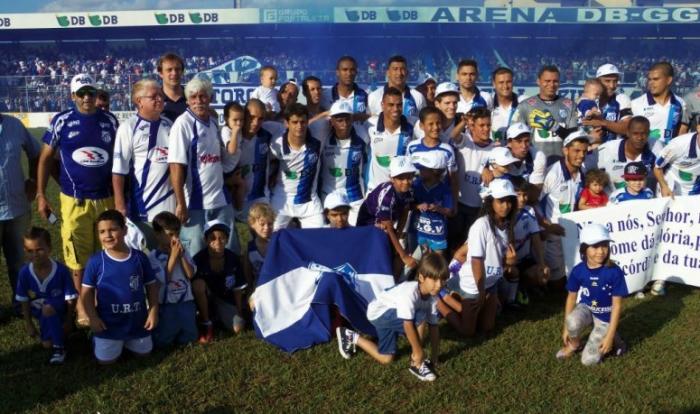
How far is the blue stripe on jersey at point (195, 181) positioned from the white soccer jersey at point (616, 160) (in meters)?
4.25

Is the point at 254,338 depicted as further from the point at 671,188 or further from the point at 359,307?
the point at 671,188

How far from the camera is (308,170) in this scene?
676 centimetres

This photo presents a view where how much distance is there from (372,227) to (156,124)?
2.13 metres

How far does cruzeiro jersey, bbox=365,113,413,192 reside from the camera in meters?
7.05

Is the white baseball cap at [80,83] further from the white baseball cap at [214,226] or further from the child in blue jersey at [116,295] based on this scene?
the white baseball cap at [214,226]

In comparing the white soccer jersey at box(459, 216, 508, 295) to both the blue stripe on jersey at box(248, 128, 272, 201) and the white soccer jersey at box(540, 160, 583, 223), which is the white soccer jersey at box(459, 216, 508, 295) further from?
the blue stripe on jersey at box(248, 128, 272, 201)

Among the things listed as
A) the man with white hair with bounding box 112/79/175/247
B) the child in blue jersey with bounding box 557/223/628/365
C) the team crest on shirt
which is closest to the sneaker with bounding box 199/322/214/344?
the team crest on shirt

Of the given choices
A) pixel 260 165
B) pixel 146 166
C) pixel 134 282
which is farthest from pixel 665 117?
pixel 134 282

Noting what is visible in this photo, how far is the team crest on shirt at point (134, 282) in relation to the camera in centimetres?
527

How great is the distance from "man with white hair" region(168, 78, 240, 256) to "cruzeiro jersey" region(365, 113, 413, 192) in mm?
1634

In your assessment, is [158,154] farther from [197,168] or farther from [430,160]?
[430,160]

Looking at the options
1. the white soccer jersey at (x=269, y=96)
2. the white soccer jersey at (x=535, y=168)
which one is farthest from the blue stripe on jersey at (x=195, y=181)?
the white soccer jersey at (x=269, y=96)

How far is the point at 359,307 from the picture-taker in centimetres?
581

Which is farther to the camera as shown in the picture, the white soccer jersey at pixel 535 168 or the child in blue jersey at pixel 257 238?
the white soccer jersey at pixel 535 168
